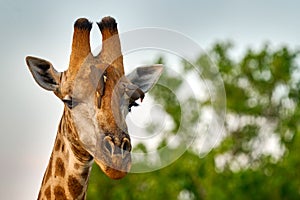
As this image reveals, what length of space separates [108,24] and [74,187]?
1310 millimetres

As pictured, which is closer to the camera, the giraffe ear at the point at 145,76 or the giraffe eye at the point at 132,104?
the giraffe eye at the point at 132,104

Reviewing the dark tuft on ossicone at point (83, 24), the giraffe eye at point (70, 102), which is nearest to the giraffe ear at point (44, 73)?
the giraffe eye at point (70, 102)

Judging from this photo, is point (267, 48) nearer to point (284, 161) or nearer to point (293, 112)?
point (293, 112)

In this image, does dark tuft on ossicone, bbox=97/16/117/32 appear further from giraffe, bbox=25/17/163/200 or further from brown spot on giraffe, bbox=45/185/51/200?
brown spot on giraffe, bbox=45/185/51/200

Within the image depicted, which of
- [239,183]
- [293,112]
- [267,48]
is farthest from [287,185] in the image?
[267,48]

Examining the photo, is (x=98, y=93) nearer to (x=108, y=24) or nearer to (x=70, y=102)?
(x=70, y=102)

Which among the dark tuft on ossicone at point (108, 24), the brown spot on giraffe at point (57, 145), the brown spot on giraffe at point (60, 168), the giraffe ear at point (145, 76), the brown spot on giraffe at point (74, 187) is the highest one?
the dark tuft on ossicone at point (108, 24)

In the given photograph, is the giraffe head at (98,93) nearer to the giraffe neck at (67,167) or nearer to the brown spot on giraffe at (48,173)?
the giraffe neck at (67,167)

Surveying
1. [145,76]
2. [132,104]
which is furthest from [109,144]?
[145,76]

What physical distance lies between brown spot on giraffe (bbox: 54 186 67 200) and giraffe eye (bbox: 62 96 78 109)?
2.37ft

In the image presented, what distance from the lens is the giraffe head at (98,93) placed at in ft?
19.4

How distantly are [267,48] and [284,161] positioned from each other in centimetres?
806

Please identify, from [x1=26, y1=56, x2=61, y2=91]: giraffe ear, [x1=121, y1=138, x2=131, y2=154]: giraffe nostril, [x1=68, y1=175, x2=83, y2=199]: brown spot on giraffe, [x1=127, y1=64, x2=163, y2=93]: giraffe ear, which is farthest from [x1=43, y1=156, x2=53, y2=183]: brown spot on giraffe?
[x1=121, y1=138, x2=131, y2=154]: giraffe nostril

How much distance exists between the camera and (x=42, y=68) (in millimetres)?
6895
